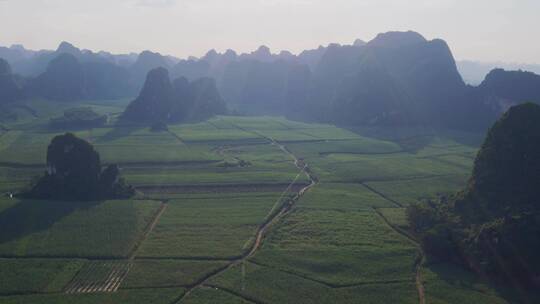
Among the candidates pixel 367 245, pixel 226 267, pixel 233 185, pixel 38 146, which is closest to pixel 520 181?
pixel 367 245

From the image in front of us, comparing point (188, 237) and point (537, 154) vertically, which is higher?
point (537, 154)

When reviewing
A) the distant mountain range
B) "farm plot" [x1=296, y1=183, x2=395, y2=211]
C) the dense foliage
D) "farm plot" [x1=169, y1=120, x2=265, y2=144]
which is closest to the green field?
"farm plot" [x1=296, y1=183, x2=395, y2=211]

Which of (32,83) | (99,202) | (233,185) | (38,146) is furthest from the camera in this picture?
(32,83)

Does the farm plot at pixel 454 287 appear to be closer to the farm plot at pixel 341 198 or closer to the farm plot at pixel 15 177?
the farm plot at pixel 341 198

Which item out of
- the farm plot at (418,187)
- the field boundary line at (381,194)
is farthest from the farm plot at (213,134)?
the farm plot at (418,187)

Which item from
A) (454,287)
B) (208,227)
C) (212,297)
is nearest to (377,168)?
(208,227)

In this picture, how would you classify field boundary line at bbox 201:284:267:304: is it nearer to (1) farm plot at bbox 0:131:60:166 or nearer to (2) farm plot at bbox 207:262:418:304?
(2) farm plot at bbox 207:262:418:304

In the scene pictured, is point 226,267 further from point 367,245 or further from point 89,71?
point 89,71
